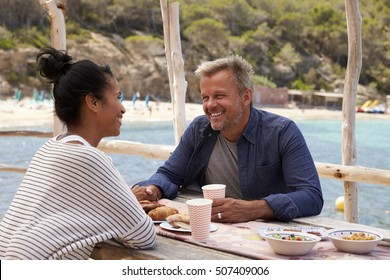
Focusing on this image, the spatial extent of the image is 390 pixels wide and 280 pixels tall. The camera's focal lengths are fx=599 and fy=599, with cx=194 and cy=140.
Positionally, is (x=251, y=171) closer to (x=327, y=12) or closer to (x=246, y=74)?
(x=246, y=74)

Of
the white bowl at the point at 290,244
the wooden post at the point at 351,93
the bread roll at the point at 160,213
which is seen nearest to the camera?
the white bowl at the point at 290,244

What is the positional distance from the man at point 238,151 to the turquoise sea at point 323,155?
5637 mm

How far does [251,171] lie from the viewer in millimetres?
2021

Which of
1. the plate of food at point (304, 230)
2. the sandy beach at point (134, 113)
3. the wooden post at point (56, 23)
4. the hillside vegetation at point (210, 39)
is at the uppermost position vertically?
the hillside vegetation at point (210, 39)

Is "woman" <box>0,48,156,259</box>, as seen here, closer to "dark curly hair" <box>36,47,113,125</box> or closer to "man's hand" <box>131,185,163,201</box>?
"dark curly hair" <box>36,47,113,125</box>

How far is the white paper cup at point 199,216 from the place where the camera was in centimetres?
150

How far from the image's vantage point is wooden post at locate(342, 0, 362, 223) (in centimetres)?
385

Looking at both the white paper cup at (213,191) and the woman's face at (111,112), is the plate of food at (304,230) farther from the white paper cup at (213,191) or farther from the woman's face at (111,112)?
the woman's face at (111,112)

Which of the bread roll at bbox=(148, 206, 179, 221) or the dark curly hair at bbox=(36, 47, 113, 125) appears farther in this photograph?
the bread roll at bbox=(148, 206, 179, 221)

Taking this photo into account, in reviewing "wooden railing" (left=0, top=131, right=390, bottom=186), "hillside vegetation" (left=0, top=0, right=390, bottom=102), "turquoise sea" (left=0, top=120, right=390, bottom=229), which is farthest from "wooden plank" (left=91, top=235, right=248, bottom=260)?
"hillside vegetation" (left=0, top=0, right=390, bottom=102)

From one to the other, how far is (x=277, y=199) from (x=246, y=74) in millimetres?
525

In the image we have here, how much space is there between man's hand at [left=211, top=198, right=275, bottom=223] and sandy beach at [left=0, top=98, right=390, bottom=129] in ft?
48.3

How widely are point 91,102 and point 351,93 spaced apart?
268 cm

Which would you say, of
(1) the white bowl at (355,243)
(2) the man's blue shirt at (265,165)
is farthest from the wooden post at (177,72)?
(1) the white bowl at (355,243)
